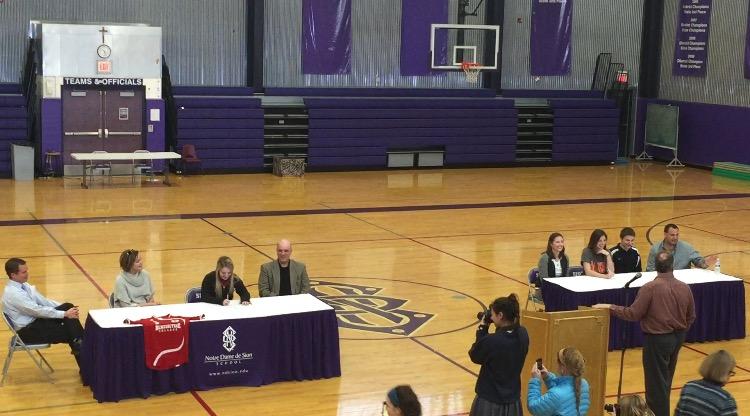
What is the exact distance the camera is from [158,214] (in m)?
19.4

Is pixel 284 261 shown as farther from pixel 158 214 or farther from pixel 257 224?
pixel 158 214

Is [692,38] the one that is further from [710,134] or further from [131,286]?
[131,286]

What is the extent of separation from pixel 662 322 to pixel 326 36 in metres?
19.3

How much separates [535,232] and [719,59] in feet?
41.5

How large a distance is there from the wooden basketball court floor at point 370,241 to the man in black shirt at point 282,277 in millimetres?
895

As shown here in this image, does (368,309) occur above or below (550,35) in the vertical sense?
below

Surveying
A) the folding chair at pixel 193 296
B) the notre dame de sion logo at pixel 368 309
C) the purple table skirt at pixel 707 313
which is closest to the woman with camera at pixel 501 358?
the purple table skirt at pixel 707 313

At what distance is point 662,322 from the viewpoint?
8930 mm

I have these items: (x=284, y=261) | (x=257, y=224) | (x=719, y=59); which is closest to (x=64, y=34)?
(x=257, y=224)

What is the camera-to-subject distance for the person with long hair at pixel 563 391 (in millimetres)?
6898

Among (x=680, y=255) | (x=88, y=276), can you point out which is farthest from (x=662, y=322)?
(x=88, y=276)

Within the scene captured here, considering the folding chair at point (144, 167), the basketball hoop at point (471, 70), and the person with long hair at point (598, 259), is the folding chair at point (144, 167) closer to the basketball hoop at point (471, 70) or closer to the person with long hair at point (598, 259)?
the basketball hoop at point (471, 70)

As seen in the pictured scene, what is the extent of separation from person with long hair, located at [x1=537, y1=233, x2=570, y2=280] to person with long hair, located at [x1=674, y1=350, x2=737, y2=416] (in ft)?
18.2

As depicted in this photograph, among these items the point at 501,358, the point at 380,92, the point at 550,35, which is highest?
the point at 550,35
